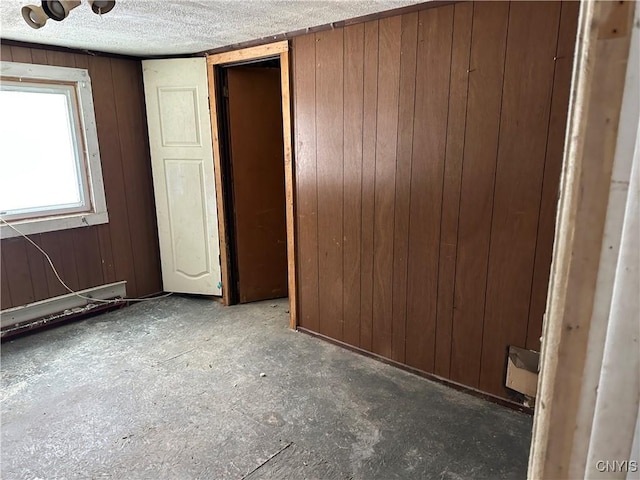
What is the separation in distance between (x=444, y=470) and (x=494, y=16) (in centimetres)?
216

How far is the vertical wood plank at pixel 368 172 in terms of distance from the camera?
256cm

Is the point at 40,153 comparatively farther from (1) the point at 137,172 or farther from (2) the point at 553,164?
(2) the point at 553,164

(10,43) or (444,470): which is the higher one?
(10,43)

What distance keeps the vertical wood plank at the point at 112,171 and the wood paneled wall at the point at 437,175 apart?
5.58 ft

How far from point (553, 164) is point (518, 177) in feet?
0.54

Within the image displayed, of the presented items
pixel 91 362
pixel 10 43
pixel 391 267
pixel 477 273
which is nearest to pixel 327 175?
pixel 391 267

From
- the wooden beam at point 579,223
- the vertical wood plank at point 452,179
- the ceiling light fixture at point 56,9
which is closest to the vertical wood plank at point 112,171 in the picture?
the ceiling light fixture at point 56,9

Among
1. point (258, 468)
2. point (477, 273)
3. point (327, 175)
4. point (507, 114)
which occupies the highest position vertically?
point (507, 114)

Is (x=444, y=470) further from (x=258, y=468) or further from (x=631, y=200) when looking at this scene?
(x=631, y=200)

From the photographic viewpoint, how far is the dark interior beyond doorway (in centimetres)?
363

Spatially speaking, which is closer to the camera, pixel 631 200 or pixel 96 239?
pixel 631 200

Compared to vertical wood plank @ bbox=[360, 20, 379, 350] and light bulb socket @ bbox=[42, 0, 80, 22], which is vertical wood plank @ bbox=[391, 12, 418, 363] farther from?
light bulb socket @ bbox=[42, 0, 80, 22]

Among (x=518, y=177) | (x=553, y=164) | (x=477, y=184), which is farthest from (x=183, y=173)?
(x=553, y=164)

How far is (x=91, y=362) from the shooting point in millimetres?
2930
